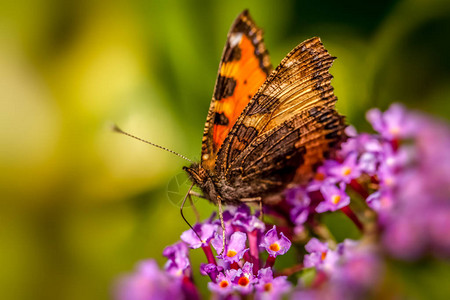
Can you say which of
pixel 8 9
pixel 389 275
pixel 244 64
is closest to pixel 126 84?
pixel 8 9

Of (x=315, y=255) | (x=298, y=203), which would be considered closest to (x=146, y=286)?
(x=315, y=255)

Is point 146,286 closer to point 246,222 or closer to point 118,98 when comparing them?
point 246,222

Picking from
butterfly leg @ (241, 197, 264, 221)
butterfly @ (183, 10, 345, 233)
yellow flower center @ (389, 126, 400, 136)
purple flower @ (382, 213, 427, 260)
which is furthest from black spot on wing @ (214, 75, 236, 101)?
purple flower @ (382, 213, 427, 260)

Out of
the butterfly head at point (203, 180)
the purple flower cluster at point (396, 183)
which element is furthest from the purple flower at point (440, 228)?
the butterfly head at point (203, 180)

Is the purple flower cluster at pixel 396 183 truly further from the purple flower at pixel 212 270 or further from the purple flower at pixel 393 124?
the purple flower at pixel 212 270

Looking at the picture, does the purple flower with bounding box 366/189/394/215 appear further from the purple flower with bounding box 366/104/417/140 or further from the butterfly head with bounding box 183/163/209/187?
the butterfly head with bounding box 183/163/209/187

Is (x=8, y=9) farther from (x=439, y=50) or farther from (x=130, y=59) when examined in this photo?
(x=439, y=50)
